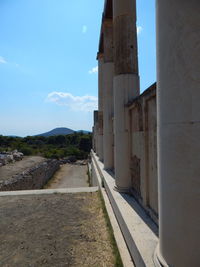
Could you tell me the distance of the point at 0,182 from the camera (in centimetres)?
1123

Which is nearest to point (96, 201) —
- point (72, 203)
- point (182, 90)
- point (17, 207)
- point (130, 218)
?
point (72, 203)

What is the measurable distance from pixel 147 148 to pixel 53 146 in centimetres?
5450

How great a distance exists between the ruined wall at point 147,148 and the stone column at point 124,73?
52 cm

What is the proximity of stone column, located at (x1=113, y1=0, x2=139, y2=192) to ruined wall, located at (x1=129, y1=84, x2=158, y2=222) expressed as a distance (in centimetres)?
52

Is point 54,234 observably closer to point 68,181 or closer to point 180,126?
point 180,126

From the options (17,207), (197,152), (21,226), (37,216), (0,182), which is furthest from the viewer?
(0,182)

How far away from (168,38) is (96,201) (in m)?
5.26

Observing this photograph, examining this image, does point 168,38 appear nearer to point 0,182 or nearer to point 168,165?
point 168,165

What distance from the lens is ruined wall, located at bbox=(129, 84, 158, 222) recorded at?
139 inches

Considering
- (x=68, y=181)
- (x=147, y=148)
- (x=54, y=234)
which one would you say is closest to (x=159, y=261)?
(x=147, y=148)

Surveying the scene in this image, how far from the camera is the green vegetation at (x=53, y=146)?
3650 cm

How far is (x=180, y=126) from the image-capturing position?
1924mm

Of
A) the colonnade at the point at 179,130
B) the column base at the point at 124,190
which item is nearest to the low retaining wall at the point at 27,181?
the column base at the point at 124,190

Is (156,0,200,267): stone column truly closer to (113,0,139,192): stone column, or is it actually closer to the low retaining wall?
(113,0,139,192): stone column
